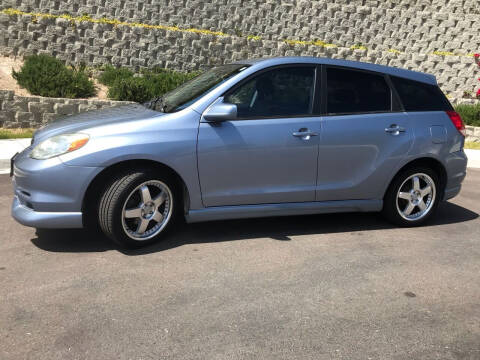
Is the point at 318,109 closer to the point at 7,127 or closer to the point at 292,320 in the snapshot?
the point at 292,320

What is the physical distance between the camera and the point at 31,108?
12234mm

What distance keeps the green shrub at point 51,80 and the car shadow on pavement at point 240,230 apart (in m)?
8.94

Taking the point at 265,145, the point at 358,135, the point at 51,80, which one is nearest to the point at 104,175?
the point at 265,145

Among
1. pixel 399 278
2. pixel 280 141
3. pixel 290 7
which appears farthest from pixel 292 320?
pixel 290 7

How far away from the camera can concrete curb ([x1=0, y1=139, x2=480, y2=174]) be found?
842 cm

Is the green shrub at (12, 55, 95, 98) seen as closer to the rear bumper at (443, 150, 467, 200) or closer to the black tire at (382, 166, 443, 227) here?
the black tire at (382, 166, 443, 227)

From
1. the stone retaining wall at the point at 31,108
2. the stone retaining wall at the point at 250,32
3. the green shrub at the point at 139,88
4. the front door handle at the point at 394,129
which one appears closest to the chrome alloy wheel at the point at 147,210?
the front door handle at the point at 394,129

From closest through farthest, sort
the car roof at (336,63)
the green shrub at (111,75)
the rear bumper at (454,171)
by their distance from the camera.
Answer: the car roof at (336,63)
the rear bumper at (454,171)
the green shrub at (111,75)

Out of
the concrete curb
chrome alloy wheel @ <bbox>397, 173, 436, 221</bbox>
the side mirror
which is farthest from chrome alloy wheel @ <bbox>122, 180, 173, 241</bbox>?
the concrete curb

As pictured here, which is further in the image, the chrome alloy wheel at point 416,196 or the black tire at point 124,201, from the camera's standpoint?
the chrome alloy wheel at point 416,196

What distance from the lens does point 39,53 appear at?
51.4 feet

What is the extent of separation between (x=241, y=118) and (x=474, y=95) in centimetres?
1842

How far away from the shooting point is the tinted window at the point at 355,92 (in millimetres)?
5652

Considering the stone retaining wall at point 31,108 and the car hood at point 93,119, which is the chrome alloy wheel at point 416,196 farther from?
the stone retaining wall at point 31,108
